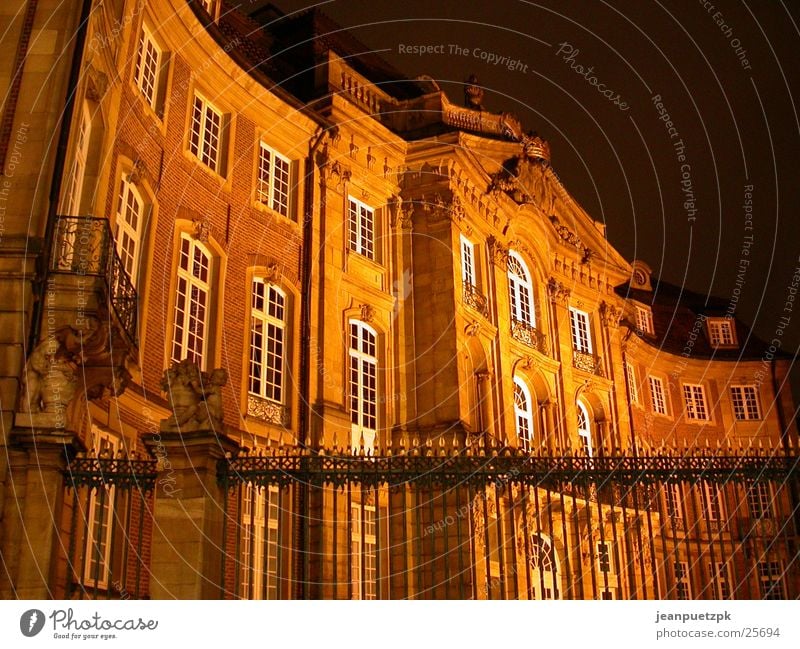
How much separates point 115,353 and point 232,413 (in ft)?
19.5

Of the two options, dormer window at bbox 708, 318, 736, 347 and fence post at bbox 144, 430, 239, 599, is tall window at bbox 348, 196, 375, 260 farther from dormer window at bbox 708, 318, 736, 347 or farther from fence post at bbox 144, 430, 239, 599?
dormer window at bbox 708, 318, 736, 347

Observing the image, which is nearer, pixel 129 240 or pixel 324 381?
pixel 129 240

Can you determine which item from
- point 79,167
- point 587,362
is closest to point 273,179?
point 79,167

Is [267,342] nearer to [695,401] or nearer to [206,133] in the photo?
[206,133]

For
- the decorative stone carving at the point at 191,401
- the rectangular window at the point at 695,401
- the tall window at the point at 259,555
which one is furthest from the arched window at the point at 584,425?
the decorative stone carving at the point at 191,401

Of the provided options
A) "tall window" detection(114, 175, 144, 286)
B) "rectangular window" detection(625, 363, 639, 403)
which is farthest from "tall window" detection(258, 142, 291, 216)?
"rectangular window" detection(625, 363, 639, 403)

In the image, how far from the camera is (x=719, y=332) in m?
46.2

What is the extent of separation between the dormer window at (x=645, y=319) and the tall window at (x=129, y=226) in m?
28.7

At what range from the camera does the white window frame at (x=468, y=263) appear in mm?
27688

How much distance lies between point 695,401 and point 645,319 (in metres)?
4.45

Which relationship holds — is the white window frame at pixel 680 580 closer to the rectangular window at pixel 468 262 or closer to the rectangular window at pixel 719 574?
the rectangular window at pixel 719 574

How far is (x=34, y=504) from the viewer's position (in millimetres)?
11109

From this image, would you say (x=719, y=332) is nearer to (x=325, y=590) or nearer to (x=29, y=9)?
(x=325, y=590)

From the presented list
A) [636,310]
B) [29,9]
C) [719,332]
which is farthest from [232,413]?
[719,332]
